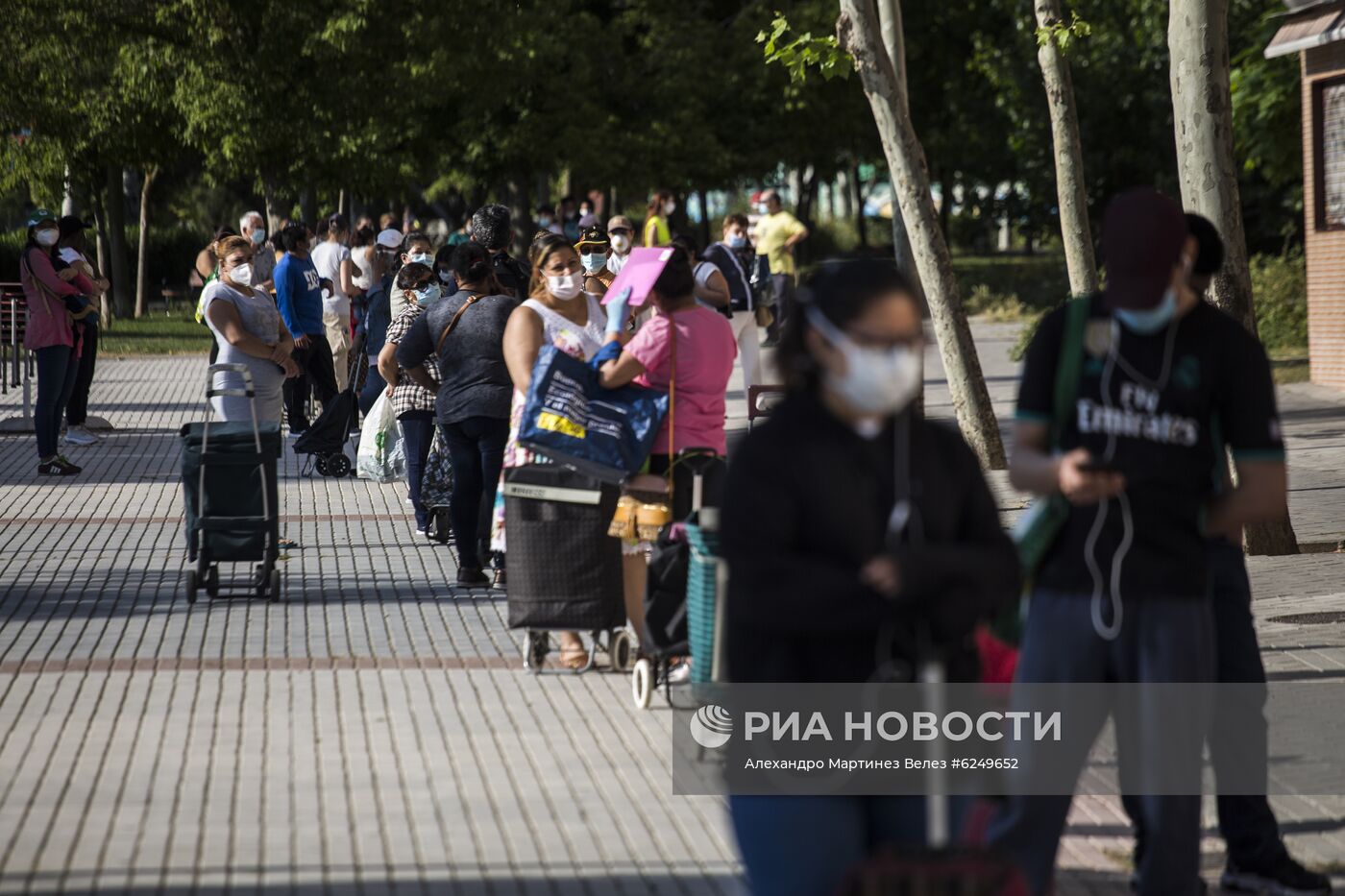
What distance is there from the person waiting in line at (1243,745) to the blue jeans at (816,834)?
1.74 meters

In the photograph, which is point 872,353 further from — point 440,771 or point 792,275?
point 792,275

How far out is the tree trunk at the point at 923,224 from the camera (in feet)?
42.9

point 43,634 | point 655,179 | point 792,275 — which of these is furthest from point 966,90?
point 43,634

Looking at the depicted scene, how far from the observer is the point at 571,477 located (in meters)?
7.70

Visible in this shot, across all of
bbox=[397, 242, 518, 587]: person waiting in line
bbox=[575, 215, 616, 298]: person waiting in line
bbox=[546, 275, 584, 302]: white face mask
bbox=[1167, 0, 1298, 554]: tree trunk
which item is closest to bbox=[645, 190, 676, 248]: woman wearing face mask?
bbox=[575, 215, 616, 298]: person waiting in line

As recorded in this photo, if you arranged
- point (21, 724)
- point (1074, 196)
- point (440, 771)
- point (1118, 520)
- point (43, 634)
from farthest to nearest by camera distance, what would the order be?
point (1074, 196) → point (43, 634) → point (21, 724) → point (440, 771) → point (1118, 520)

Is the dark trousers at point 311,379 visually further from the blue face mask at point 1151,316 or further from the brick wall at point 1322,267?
the blue face mask at point 1151,316

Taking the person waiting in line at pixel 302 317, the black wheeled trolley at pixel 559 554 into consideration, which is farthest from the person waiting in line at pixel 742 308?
the black wheeled trolley at pixel 559 554

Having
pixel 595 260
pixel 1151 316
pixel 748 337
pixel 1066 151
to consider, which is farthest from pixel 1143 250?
pixel 748 337

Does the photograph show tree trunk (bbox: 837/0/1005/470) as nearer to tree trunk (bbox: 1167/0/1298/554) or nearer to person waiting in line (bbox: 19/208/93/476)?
tree trunk (bbox: 1167/0/1298/554)

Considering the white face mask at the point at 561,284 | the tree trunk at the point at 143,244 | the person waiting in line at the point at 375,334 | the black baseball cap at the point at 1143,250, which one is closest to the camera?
the black baseball cap at the point at 1143,250

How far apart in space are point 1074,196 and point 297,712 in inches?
300

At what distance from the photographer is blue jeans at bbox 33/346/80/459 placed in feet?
49.5

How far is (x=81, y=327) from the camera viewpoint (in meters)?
16.2
